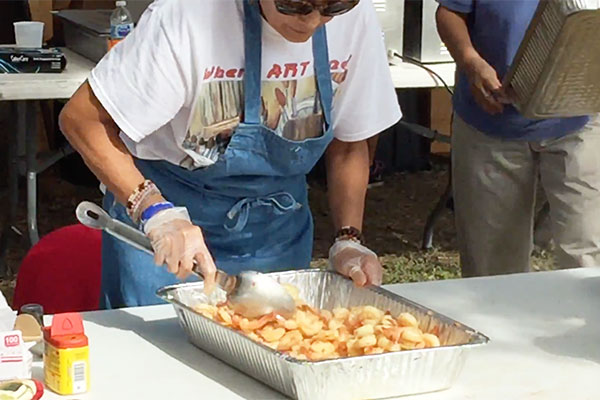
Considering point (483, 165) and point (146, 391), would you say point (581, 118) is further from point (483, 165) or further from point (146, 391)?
point (146, 391)

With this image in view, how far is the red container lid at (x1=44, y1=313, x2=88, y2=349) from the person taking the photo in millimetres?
1377

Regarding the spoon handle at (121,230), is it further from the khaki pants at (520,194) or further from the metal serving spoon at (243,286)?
the khaki pants at (520,194)

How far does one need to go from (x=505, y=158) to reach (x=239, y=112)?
3.91 ft

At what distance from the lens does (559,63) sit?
2381 millimetres

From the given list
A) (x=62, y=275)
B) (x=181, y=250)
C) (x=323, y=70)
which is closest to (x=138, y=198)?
(x=181, y=250)

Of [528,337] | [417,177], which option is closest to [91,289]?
[528,337]

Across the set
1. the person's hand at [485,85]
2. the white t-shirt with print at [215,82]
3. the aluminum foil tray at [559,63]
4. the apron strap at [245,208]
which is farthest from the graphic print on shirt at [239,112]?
the person's hand at [485,85]

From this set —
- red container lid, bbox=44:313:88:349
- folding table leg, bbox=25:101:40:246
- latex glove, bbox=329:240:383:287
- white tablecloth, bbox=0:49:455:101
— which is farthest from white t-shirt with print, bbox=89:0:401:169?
folding table leg, bbox=25:101:40:246

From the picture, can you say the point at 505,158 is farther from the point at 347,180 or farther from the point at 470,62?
the point at 347,180

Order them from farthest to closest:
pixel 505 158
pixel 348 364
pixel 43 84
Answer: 1. pixel 43 84
2. pixel 505 158
3. pixel 348 364

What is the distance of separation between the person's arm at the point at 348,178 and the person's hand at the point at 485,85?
0.72 metres

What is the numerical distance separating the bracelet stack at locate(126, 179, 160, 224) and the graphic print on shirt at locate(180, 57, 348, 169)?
14cm

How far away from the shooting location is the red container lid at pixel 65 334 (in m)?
1.38

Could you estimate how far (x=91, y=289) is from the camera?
2201mm
